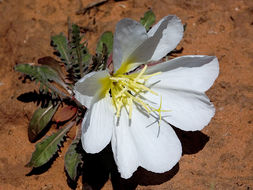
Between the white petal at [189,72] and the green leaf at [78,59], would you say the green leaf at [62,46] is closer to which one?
the green leaf at [78,59]

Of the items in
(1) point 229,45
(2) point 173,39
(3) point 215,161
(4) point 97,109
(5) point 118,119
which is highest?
(2) point 173,39

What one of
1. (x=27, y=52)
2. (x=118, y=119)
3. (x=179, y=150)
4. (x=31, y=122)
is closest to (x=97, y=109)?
(x=118, y=119)

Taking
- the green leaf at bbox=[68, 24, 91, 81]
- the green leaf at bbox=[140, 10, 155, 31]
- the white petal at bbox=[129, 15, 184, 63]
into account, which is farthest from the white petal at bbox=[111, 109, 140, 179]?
the green leaf at bbox=[140, 10, 155, 31]

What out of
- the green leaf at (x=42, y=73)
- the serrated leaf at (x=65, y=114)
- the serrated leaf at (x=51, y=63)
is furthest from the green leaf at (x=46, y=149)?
the serrated leaf at (x=51, y=63)

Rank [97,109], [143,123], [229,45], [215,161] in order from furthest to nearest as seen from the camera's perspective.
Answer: [229,45] → [215,161] → [143,123] → [97,109]

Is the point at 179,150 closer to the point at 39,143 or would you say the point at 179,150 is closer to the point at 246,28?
the point at 39,143

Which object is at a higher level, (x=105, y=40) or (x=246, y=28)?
(x=105, y=40)

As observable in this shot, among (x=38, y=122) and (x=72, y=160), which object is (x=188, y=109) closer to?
(x=72, y=160)
